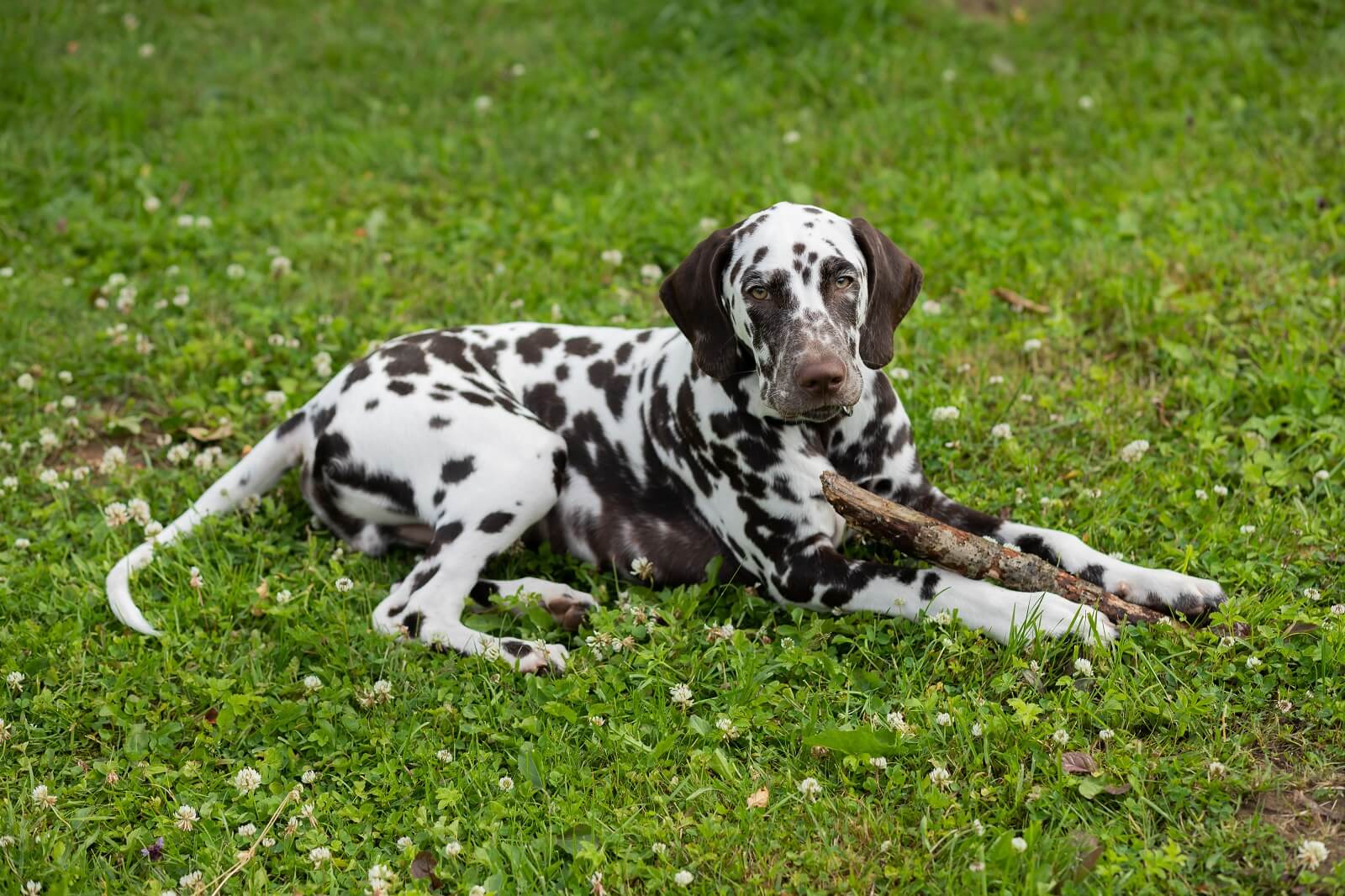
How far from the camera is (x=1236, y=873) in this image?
127 inches

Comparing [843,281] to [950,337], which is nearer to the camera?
[843,281]

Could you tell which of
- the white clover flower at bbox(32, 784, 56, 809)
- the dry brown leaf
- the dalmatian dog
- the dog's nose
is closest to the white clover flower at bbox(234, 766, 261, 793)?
the white clover flower at bbox(32, 784, 56, 809)

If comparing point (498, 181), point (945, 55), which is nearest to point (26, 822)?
point (498, 181)

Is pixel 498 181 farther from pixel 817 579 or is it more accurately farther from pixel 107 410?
Answer: pixel 817 579

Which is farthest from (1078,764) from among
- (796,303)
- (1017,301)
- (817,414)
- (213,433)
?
(213,433)

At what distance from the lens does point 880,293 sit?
4402mm

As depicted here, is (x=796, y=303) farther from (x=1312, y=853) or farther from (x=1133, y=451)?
(x=1312, y=853)

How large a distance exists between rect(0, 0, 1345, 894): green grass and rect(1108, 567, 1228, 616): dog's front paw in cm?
13

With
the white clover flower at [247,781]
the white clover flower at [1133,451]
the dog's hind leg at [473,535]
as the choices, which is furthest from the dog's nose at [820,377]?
the white clover flower at [247,781]

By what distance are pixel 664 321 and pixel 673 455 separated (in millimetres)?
1760

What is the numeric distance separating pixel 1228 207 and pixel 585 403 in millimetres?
4150

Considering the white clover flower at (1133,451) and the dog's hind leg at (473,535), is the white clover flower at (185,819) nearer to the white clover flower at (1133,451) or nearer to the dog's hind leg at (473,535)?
the dog's hind leg at (473,535)

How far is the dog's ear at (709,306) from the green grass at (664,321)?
34.1 inches

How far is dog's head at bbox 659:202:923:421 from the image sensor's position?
411 cm
